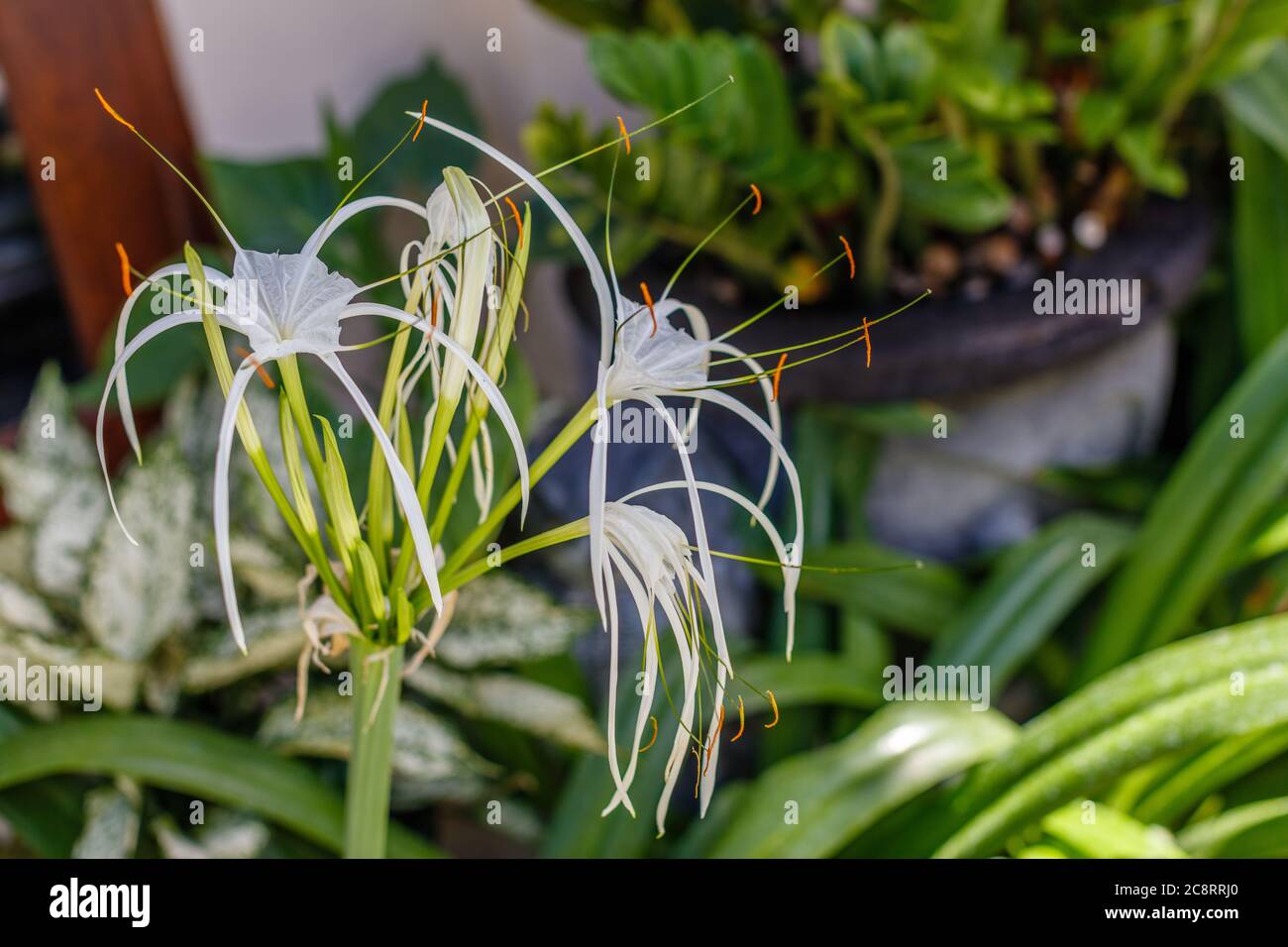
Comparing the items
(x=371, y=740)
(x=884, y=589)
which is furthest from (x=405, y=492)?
(x=884, y=589)

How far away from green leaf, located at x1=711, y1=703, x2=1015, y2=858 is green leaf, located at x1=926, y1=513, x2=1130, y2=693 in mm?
168

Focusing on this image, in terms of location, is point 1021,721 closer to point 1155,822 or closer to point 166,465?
point 1155,822

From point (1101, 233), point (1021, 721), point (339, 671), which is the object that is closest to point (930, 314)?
point (1101, 233)

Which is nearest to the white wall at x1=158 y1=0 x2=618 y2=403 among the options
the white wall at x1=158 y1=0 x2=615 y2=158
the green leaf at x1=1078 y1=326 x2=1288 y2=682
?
the white wall at x1=158 y1=0 x2=615 y2=158

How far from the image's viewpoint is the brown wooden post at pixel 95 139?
1059 millimetres

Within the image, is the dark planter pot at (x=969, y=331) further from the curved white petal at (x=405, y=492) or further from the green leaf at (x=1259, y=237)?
the curved white petal at (x=405, y=492)

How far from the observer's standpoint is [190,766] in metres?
0.78

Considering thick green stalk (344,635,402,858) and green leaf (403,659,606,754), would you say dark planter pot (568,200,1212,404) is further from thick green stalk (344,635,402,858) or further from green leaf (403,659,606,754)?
thick green stalk (344,635,402,858)

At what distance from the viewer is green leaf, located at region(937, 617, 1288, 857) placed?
66cm

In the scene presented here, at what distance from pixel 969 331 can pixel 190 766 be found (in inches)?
29.2

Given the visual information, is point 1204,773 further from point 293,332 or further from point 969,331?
point 293,332

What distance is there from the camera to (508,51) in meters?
1.36

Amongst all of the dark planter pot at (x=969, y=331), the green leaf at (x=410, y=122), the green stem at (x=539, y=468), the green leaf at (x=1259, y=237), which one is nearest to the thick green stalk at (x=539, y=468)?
the green stem at (x=539, y=468)
